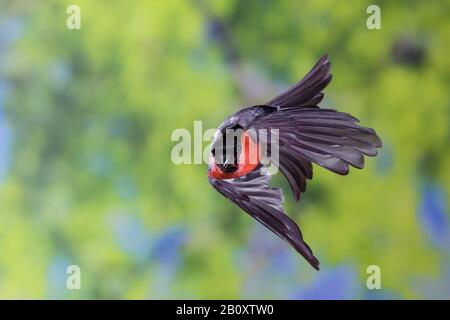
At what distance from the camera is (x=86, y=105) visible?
7.84 ft

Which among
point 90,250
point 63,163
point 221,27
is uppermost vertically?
point 221,27

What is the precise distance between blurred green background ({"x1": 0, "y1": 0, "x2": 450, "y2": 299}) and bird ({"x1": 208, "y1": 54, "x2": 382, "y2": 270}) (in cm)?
17

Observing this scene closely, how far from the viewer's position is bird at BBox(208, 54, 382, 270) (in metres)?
2.00

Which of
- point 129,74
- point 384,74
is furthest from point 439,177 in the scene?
point 129,74

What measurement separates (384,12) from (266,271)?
103cm

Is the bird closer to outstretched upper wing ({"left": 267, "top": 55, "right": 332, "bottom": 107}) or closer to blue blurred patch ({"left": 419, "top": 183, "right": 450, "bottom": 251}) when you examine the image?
outstretched upper wing ({"left": 267, "top": 55, "right": 332, "bottom": 107})

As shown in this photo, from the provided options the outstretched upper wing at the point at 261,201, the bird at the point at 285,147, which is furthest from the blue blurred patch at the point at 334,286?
the outstretched upper wing at the point at 261,201

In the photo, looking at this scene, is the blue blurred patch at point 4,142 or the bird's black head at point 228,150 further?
the blue blurred patch at point 4,142

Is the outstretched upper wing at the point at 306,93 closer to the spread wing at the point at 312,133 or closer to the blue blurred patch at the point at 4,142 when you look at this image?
the spread wing at the point at 312,133

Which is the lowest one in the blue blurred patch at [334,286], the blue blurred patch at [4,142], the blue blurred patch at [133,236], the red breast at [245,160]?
the blue blurred patch at [334,286]

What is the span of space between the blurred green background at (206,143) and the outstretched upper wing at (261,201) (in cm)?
18

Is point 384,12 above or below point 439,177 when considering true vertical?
above

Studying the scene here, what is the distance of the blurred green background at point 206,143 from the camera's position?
2.35m

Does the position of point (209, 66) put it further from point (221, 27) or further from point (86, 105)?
point (86, 105)
